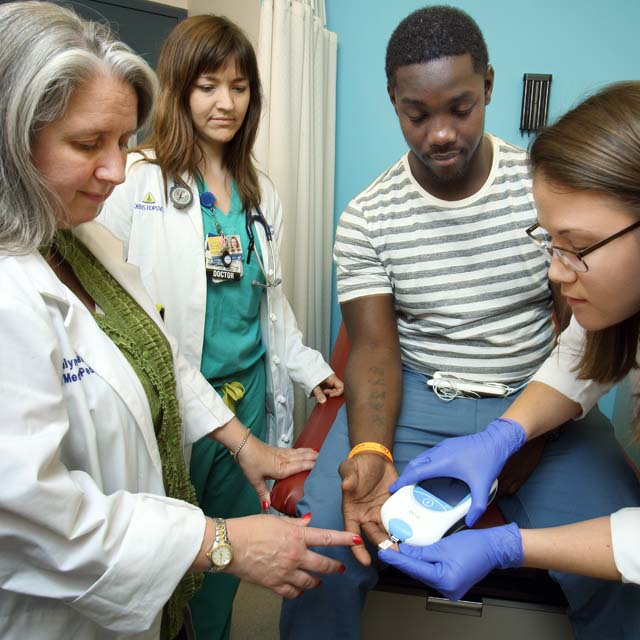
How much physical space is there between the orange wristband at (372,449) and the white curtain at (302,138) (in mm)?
1120

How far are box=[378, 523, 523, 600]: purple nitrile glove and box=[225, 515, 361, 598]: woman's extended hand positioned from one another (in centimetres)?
12

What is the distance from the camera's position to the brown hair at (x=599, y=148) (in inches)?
32.8

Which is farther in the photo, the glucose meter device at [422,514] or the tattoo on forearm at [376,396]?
the tattoo on forearm at [376,396]

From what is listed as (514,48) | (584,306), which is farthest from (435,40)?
(514,48)

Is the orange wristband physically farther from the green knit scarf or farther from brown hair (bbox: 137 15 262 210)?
brown hair (bbox: 137 15 262 210)

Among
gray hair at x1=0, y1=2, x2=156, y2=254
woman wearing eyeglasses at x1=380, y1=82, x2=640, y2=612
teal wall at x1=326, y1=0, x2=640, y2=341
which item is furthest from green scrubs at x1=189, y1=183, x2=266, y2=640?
teal wall at x1=326, y1=0, x2=640, y2=341

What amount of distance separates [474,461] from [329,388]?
0.66 meters

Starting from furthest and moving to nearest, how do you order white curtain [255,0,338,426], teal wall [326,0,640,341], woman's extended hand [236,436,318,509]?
teal wall [326,0,640,341] < white curtain [255,0,338,426] < woman's extended hand [236,436,318,509]

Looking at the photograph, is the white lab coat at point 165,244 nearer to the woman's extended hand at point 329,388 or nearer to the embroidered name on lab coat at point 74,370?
the woman's extended hand at point 329,388

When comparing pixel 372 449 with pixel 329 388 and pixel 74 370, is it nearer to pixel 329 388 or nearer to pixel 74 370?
pixel 329 388

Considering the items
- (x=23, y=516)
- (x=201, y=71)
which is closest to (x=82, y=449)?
(x=23, y=516)

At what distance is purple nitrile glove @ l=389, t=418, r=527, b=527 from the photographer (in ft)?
3.54

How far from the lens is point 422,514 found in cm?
104

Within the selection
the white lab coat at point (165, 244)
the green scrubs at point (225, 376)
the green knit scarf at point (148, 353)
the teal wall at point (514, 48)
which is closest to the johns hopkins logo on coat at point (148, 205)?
the white lab coat at point (165, 244)
